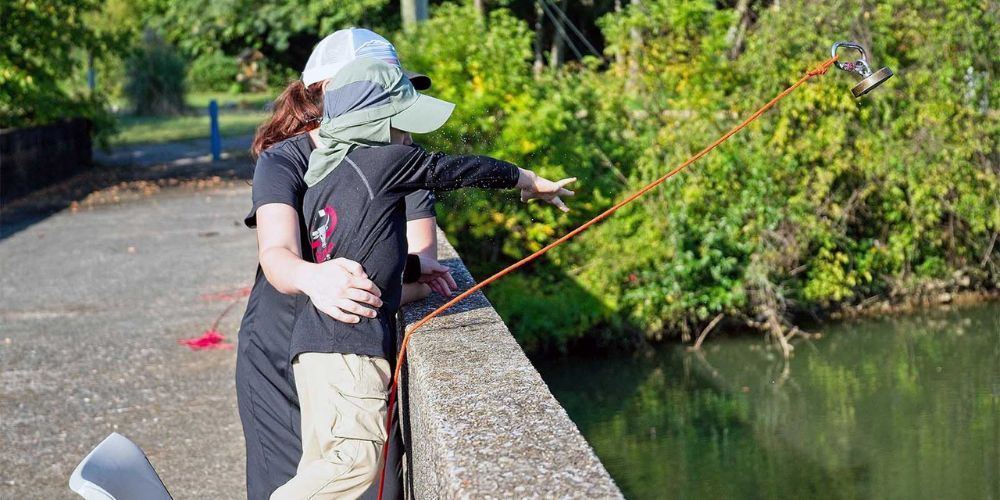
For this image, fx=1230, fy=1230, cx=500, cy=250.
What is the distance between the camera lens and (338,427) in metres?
3.03

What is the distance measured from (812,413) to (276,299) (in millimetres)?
6782

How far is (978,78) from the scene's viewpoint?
11.1m

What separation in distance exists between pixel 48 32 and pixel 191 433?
1268 cm

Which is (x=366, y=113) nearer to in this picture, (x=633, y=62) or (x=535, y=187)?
(x=535, y=187)

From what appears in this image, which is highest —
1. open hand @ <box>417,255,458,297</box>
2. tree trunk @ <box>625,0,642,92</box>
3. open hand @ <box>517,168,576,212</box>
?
tree trunk @ <box>625,0,642,92</box>

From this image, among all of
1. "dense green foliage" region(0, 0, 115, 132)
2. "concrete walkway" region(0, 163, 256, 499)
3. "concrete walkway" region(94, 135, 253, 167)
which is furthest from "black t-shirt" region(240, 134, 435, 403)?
"concrete walkway" region(94, 135, 253, 167)

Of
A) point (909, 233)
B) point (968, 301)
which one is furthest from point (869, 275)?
point (968, 301)

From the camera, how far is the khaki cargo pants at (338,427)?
3.01 m

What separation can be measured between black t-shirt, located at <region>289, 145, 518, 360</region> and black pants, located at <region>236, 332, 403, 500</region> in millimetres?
197

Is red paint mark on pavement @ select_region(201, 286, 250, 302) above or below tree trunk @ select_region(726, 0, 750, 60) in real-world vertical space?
Result: below

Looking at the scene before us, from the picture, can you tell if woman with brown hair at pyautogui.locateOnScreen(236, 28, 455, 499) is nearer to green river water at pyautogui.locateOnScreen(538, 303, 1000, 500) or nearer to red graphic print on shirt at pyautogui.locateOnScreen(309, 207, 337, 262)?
red graphic print on shirt at pyautogui.locateOnScreen(309, 207, 337, 262)

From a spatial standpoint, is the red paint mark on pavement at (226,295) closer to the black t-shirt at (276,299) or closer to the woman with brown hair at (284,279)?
the woman with brown hair at (284,279)

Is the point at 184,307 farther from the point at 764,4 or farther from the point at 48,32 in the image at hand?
the point at 48,32

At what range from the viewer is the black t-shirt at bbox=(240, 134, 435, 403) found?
10.6ft
